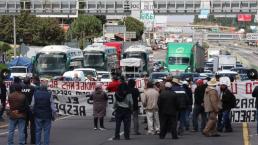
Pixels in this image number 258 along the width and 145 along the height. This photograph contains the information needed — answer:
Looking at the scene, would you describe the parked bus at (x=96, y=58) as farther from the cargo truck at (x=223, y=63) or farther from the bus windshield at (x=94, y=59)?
the cargo truck at (x=223, y=63)

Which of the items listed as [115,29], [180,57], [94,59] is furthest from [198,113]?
[115,29]

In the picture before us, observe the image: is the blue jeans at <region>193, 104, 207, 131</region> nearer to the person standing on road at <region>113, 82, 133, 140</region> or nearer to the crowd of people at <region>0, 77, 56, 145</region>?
the person standing on road at <region>113, 82, 133, 140</region>

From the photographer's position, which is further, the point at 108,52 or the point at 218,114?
the point at 108,52

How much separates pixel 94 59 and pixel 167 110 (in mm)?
36598

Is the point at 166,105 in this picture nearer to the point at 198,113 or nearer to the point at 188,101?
the point at 188,101

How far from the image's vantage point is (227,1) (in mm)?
69125

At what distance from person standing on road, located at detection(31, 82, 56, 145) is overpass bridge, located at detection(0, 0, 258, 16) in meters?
51.2

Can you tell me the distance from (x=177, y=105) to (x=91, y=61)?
36173 mm

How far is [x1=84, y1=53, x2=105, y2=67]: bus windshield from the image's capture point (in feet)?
190

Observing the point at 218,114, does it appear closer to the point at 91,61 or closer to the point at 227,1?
the point at 91,61

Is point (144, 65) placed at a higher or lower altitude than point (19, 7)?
lower

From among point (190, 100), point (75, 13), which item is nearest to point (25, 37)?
point (75, 13)

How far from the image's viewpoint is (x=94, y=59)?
2290 inches

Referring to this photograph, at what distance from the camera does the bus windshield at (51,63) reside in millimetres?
50812
